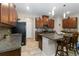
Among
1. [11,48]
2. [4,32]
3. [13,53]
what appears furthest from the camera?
[4,32]

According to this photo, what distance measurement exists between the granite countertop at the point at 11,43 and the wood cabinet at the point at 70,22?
29.3 inches

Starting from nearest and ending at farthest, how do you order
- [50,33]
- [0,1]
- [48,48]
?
1. [0,1]
2. [50,33]
3. [48,48]

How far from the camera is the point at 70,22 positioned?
181 centimetres

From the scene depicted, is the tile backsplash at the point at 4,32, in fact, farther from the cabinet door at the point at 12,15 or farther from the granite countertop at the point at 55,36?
the granite countertop at the point at 55,36

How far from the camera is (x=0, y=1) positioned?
1739 millimetres

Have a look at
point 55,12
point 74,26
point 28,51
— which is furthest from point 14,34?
point 74,26

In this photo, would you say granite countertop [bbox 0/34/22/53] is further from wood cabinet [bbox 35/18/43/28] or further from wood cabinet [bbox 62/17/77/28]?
wood cabinet [bbox 62/17/77/28]

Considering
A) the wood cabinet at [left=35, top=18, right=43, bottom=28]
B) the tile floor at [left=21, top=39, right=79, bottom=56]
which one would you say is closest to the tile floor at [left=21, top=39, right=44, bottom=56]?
the tile floor at [left=21, top=39, right=79, bottom=56]

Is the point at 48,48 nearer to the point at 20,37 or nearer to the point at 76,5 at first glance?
the point at 20,37

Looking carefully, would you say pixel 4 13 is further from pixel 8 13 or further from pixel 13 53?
pixel 13 53

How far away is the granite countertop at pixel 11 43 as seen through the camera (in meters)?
1.59

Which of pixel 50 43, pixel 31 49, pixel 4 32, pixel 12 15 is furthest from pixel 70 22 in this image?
pixel 4 32

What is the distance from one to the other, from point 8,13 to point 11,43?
0.53 meters

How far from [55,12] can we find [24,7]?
1.63ft
